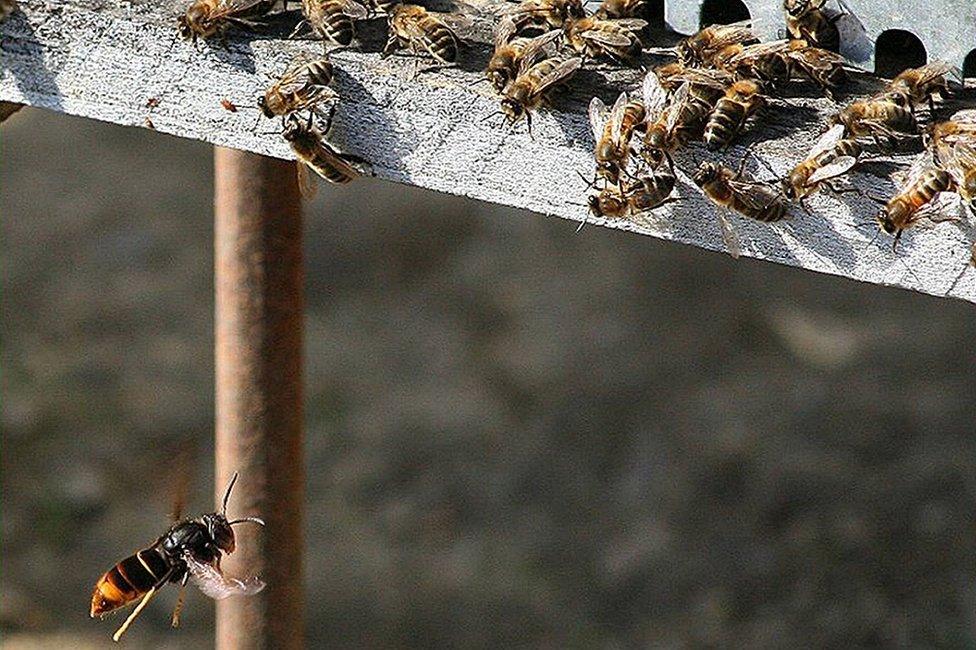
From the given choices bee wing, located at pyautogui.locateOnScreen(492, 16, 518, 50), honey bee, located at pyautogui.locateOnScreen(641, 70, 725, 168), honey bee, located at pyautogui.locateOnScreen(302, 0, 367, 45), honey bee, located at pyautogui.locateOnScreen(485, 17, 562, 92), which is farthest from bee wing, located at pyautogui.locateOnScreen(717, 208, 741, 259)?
honey bee, located at pyautogui.locateOnScreen(302, 0, 367, 45)

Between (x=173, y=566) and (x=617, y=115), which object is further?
(x=173, y=566)

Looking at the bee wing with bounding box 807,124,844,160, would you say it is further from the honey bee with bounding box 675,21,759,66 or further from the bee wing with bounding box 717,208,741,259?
the honey bee with bounding box 675,21,759,66

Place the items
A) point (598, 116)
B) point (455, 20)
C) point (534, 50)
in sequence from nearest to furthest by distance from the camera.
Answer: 1. point (598, 116)
2. point (534, 50)
3. point (455, 20)

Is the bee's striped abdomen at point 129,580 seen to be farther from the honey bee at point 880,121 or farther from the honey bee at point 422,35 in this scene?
the honey bee at point 880,121

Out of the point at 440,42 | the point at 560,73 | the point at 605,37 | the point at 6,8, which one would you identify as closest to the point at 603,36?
the point at 605,37

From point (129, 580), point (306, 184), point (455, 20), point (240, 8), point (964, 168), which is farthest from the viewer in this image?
point (129, 580)

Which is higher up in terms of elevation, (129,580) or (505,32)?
(505,32)

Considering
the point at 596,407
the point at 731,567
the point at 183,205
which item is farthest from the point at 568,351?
the point at 183,205

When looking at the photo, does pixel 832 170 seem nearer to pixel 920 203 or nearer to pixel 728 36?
pixel 920 203
